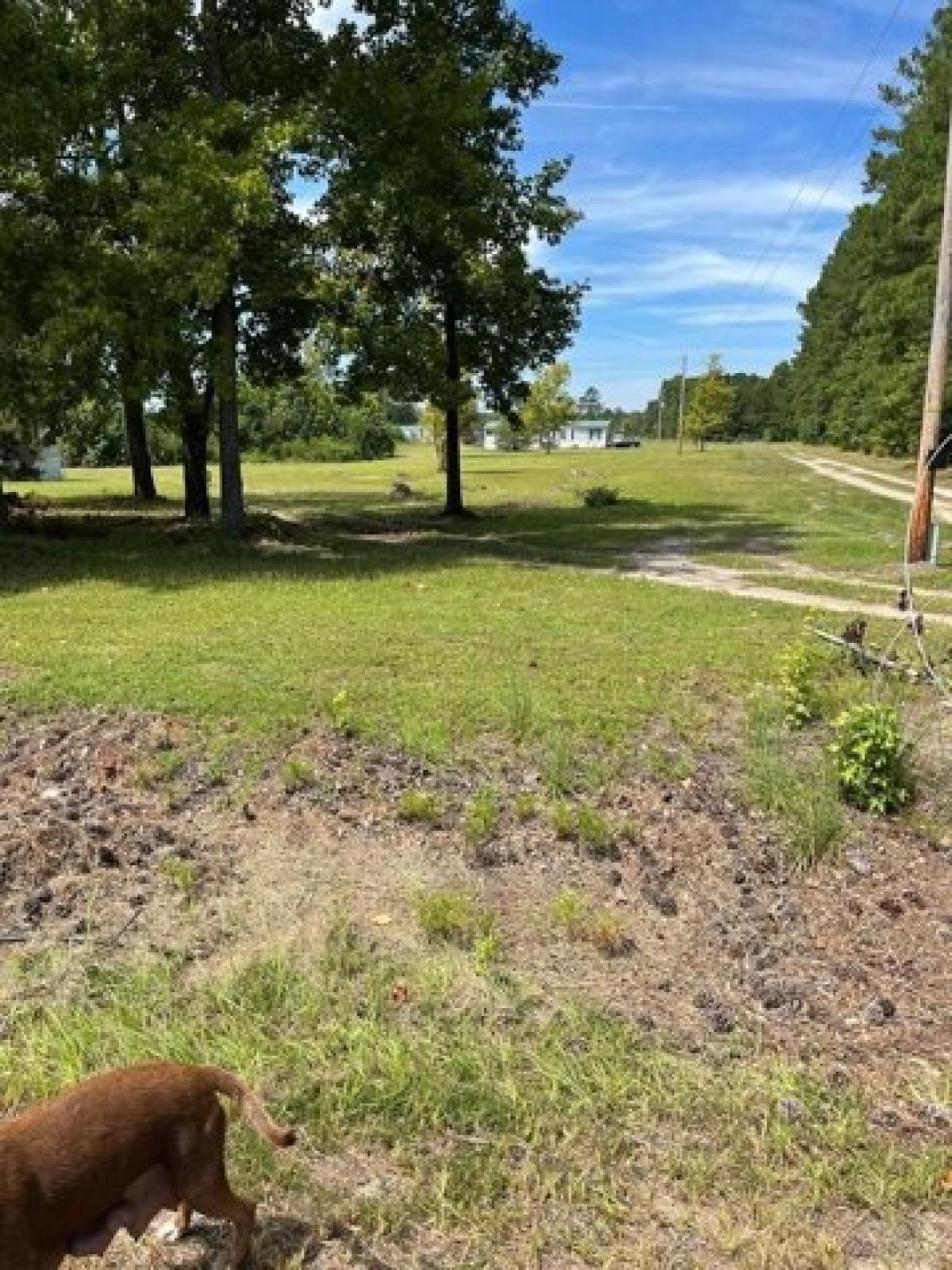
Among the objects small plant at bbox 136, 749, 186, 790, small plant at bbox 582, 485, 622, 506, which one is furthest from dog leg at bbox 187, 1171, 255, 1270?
small plant at bbox 582, 485, 622, 506

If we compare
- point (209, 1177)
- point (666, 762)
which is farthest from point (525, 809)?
point (209, 1177)

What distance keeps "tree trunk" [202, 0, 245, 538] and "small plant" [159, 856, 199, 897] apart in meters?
10.6

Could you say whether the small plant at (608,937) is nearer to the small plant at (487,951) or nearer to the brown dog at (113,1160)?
the small plant at (487,951)

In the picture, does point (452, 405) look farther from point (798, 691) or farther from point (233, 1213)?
point (233, 1213)

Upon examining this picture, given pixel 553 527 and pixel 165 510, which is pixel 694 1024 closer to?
pixel 553 527

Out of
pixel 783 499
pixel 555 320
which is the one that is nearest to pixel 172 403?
pixel 555 320

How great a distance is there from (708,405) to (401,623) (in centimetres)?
7926

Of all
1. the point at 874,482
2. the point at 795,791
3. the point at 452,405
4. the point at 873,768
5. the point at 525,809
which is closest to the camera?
the point at 525,809

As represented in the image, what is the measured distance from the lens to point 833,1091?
4.30 metres

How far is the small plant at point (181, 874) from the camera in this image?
532cm

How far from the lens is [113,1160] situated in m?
2.85

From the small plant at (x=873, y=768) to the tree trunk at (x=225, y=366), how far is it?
1071cm

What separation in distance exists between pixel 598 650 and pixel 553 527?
13711 millimetres

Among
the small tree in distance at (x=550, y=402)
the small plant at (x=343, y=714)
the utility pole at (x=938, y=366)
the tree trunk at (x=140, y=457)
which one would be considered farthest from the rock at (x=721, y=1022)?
the small tree in distance at (x=550, y=402)
